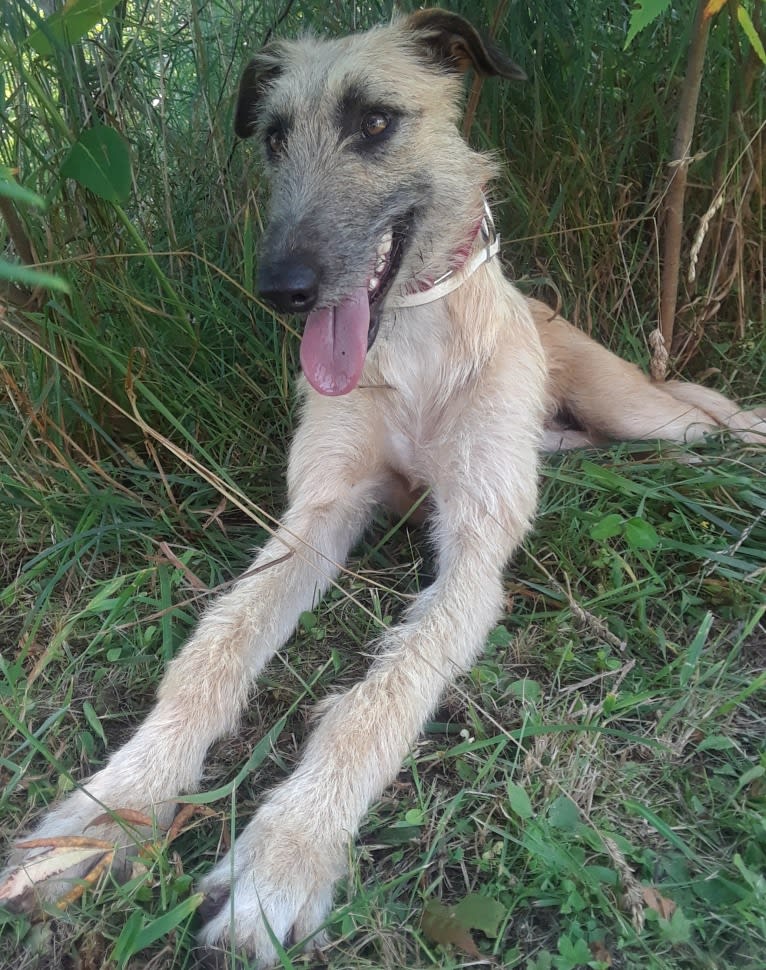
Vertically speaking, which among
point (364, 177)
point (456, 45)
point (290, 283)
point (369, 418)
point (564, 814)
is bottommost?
point (564, 814)

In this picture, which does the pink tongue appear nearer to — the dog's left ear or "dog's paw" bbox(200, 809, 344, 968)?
the dog's left ear

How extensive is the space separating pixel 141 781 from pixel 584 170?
10.4 ft

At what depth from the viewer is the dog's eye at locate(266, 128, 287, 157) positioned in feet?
8.26

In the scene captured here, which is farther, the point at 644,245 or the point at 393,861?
the point at 644,245

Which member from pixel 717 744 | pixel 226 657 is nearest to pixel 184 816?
pixel 226 657

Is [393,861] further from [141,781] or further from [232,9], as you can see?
[232,9]

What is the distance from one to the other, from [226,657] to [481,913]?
945mm

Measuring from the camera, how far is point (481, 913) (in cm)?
138

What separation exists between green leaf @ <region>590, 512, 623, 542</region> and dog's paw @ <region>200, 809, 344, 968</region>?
4.17 feet

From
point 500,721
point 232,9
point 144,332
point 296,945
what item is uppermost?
point 232,9

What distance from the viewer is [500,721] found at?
6.13 feet

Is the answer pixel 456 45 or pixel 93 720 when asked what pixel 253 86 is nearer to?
pixel 456 45

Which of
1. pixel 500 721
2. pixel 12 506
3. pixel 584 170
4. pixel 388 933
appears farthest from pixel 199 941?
pixel 584 170

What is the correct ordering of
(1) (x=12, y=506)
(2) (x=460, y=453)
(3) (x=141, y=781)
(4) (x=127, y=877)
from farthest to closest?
(1) (x=12, y=506) → (2) (x=460, y=453) → (3) (x=141, y=781) → (4) (x=127, y=877)
